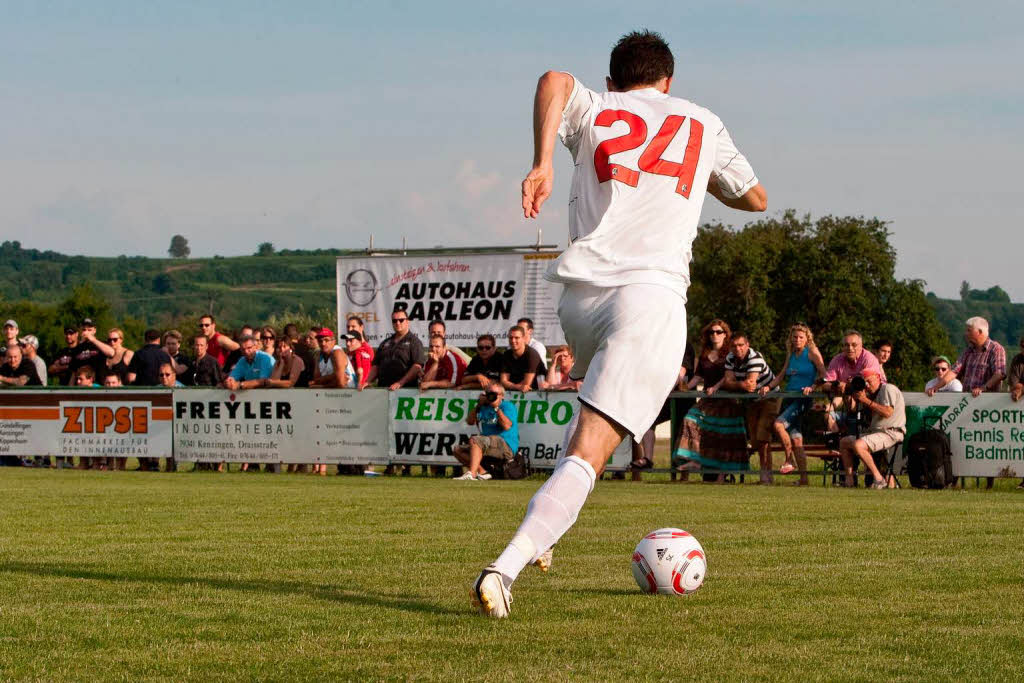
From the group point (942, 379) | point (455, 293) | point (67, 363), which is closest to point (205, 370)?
point (67, 363)

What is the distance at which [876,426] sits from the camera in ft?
57.4

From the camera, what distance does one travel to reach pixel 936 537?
9258mm

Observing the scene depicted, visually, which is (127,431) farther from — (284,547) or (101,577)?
(101,577)

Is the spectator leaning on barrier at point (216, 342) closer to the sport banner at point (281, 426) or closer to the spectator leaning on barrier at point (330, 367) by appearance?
the sport banner at point (281, 426)

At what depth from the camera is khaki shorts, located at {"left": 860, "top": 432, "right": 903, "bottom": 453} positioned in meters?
17.2

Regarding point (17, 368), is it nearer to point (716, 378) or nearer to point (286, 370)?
point (286, 370)

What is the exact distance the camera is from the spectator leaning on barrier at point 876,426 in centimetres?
1727

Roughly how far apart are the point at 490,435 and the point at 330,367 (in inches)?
132

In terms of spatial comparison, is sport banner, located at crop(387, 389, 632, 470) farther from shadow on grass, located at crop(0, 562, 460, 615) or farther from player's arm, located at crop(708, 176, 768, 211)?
player's arm, located at crop(708, 176, 768, 211)

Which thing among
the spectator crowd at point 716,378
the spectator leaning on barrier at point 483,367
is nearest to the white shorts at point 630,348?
the spectator crowd at point 716,378

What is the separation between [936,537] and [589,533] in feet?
7.74

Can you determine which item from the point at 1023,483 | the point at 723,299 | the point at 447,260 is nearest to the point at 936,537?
the point at 1023,483

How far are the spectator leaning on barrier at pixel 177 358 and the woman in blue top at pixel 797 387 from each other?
1047 cm

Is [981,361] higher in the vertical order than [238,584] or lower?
higher
